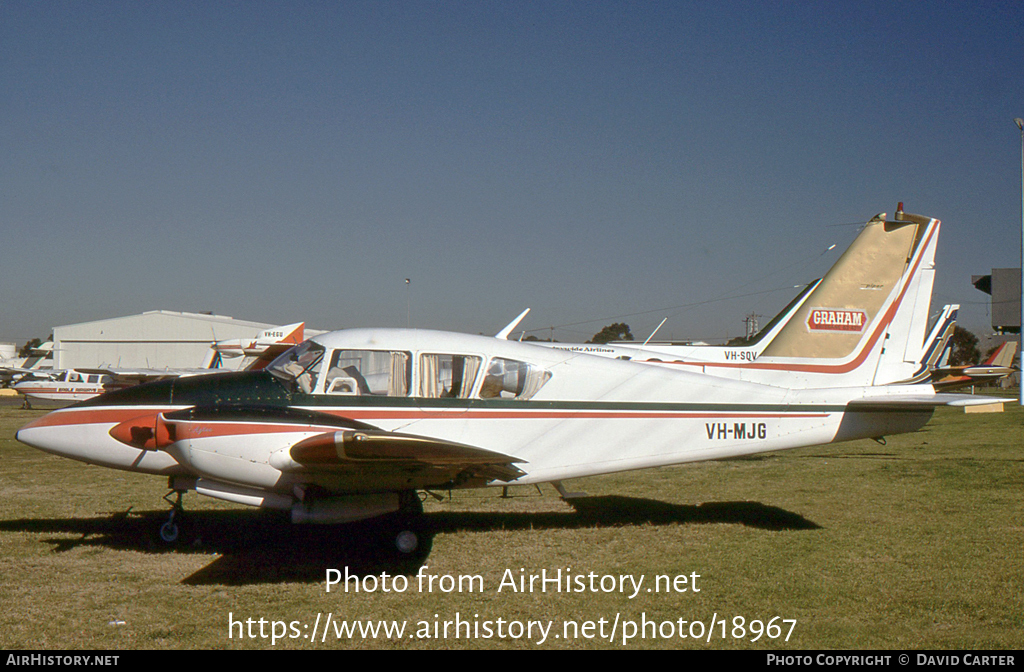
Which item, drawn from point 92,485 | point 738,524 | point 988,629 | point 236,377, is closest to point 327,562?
point 236,377

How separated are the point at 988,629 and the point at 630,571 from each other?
2.70 m

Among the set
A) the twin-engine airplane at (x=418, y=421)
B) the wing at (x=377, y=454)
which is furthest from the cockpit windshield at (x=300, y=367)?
the wing at (x=377, y=454)

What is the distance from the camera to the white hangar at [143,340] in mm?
55031

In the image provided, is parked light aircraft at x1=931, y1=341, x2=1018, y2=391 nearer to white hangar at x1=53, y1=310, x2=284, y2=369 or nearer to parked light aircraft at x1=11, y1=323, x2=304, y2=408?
parked light aircraft at x1=11, y1=323, x2=304, y2=408

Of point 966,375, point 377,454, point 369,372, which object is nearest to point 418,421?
point 369,372

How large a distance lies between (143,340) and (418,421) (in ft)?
190

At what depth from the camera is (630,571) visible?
20.7ft

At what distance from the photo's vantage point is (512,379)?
7.20m

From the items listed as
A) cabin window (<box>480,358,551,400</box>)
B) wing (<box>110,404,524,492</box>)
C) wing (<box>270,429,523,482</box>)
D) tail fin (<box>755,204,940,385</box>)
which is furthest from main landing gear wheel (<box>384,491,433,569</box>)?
tail fin (<box>755,204,940,385</box>)

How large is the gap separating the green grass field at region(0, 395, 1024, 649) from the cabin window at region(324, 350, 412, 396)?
1694 millimetres

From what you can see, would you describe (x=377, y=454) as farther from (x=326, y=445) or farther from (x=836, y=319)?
(x=836, y=319)

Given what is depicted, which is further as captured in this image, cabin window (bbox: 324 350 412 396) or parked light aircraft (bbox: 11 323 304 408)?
parked light aircraft (bbox: 11 323 304 408)

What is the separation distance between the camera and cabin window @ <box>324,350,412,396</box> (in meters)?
6.90
